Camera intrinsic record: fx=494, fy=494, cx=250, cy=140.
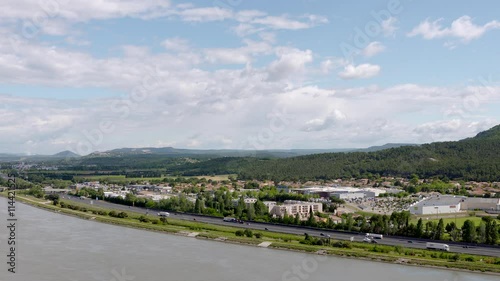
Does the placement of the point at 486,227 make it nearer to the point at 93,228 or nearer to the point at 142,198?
the point at 93,228

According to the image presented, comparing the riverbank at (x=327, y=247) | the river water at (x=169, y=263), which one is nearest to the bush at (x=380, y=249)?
the riverbank at (x=327, y=247)

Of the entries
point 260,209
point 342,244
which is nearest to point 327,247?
point 342,244

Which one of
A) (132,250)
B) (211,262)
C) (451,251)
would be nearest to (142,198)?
(132,250)

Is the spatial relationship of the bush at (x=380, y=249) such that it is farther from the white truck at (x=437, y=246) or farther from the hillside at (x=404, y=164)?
the hillside at (x=404, y=164)

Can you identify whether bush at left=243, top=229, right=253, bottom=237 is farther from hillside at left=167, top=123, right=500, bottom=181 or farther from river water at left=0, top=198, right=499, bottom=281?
hillside at left=167, top=123, right=500, bottom=181

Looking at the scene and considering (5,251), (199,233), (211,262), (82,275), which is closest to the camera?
(82,275)
